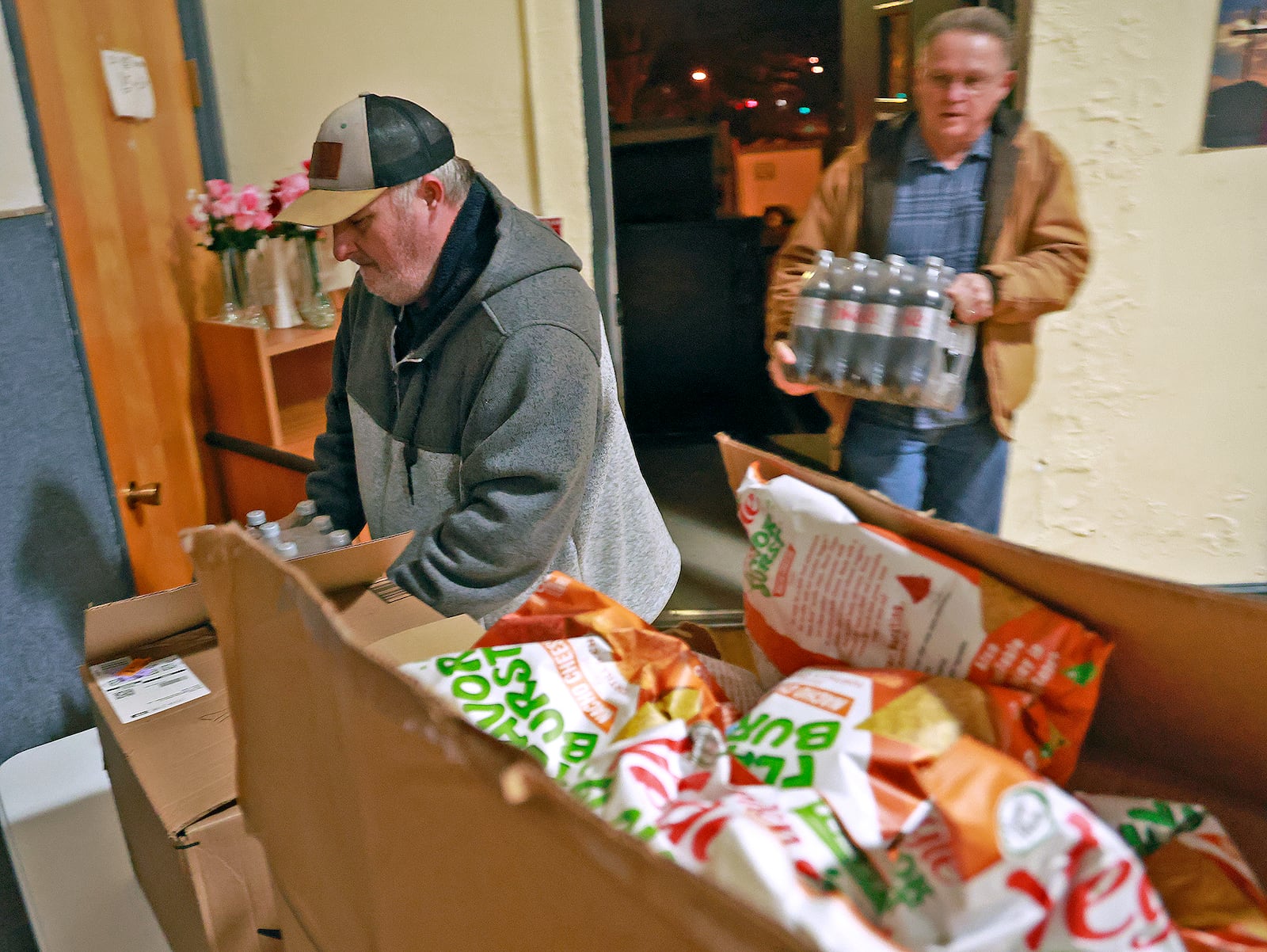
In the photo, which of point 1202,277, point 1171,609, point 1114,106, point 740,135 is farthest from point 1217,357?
point 1171,609

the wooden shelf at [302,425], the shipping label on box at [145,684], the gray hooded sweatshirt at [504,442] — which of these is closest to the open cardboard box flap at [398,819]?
the shipping label on box at [145,684]

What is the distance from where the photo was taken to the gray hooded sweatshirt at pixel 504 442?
3.96 feet

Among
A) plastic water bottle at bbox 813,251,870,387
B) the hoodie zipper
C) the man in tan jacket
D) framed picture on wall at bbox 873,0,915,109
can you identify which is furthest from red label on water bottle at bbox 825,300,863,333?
framed picture on wall at bbox 873,0,915,109

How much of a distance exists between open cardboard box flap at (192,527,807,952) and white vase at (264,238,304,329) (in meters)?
1.94

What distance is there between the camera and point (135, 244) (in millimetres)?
2178

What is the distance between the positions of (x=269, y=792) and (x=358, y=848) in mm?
160

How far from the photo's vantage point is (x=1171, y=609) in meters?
0.46

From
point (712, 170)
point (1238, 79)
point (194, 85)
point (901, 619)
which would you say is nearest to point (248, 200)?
point (194, 85)

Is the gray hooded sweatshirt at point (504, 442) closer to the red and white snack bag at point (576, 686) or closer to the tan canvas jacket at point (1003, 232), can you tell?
the red and white snack bag at point (576, 686)

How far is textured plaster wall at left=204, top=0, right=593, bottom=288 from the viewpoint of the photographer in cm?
238

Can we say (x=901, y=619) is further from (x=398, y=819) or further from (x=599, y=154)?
(x=599, y=154)

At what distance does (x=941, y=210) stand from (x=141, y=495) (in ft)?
6.22

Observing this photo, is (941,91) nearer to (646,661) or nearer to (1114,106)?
(1114,106)

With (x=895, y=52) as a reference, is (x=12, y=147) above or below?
below
